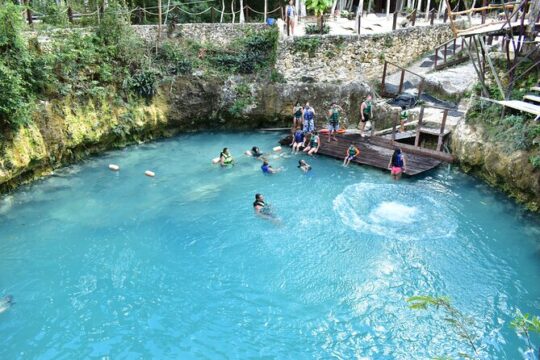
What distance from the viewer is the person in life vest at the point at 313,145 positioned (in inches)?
715

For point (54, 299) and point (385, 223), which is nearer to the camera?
point (54, 299)

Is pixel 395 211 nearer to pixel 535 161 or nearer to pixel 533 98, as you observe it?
pixel 535 161

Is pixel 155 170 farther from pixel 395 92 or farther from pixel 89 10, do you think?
pixel 395 92

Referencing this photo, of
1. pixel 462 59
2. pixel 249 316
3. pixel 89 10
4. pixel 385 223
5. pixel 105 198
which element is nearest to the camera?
pixel 249 316

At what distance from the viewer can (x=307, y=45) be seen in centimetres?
2081

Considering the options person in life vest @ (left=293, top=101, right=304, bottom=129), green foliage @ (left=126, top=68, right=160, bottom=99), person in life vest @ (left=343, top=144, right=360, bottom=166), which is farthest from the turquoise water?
green foliage @ (left=126, top=68, right=160, bottom=99)

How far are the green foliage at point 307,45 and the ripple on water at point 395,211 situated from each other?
8364 mm

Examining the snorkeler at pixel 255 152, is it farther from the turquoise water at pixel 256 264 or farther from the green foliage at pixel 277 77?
the green foliage at pixel 277 77

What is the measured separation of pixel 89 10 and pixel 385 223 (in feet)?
56.4

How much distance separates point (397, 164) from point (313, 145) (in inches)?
153

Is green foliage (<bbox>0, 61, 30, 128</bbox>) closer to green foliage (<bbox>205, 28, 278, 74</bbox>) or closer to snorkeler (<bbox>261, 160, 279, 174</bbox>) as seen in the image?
snorkeler (<bbox>261, 160, 279, 174</bbox>)

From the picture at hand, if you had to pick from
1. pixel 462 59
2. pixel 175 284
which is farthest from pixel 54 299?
pixel 462 59

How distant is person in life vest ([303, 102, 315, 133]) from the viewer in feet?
61.4

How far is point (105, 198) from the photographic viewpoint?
1470 centimetres
